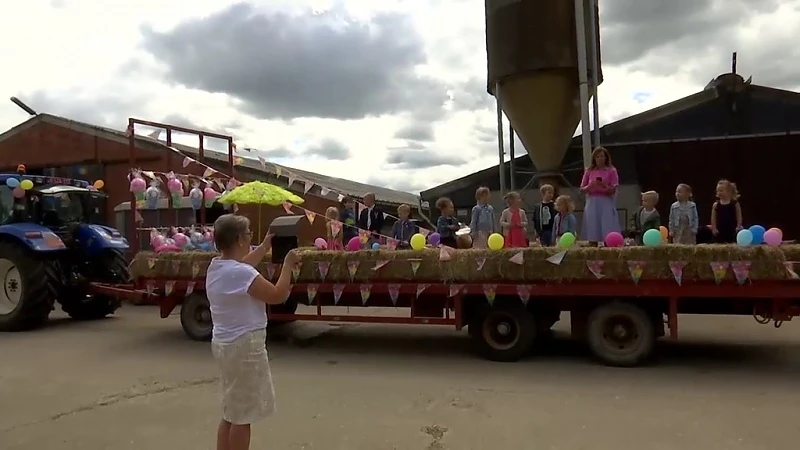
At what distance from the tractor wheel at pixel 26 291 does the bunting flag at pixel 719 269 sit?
398 inches

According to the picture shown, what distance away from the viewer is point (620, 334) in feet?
26.0

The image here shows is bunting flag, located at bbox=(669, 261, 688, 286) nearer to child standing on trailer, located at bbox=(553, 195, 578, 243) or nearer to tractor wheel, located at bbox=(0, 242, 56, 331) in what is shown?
child standing on trailer, located at bbox=(553, 195, 578, 243)

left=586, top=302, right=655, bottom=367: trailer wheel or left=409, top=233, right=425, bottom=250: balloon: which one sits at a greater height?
left=409, top=233, right=425, bottom=250: balloon

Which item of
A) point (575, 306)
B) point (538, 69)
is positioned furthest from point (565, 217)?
point (538, 69)

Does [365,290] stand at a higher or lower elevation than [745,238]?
lower

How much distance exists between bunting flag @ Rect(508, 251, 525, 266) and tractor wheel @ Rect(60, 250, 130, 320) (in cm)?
771

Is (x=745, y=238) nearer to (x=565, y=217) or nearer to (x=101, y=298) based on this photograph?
(x=565, y=217)

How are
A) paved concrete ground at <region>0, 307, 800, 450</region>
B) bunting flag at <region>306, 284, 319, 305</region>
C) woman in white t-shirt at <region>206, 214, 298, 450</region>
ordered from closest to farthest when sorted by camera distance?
woman in white t-shirt at <region>206, 214, 298, 450</region> < paved concrete ground at <region>0, 307, 800, 450</region> < bunting flag at <region>306, 284, 319, 305</region>

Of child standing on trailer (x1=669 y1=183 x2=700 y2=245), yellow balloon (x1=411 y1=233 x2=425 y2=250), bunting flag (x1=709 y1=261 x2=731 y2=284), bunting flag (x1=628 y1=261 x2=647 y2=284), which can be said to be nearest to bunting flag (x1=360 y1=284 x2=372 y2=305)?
yellow balloon (x1=411 y1=233 x2=425 y2=250)

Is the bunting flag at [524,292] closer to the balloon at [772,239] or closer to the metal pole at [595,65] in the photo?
the balloon at [772,239]

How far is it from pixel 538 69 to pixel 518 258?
7.03 meters

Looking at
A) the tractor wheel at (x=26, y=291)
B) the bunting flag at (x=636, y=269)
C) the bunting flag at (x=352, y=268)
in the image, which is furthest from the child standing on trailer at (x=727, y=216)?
the tractor wheel at (x=26, y=291)

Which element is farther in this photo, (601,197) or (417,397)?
(601,197)

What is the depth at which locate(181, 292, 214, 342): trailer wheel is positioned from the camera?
10016 mm
